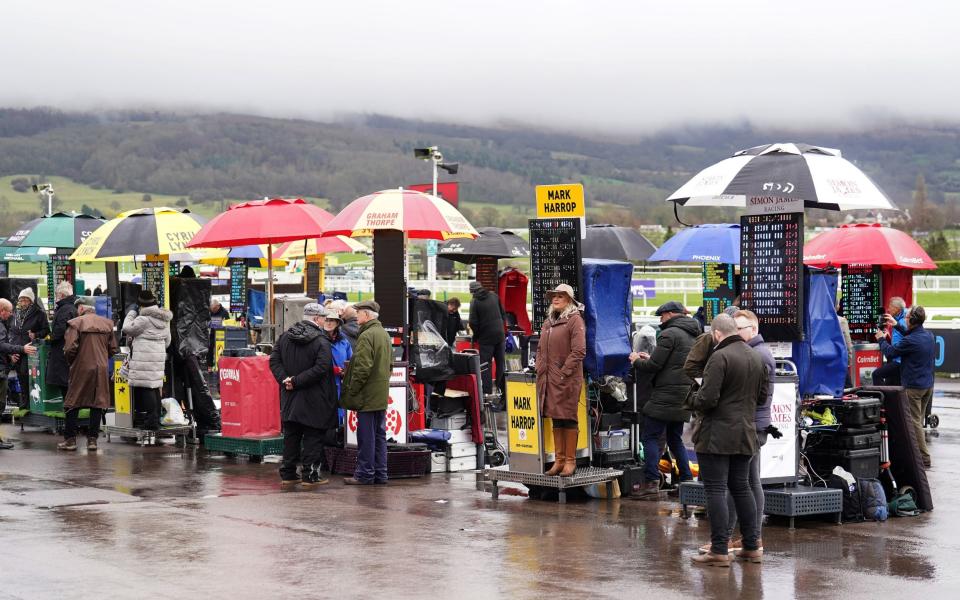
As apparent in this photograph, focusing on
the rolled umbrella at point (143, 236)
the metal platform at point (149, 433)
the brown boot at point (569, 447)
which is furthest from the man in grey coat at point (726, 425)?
the rolled umbrella at point (143, 236)

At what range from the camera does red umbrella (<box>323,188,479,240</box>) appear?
14938 millimetres

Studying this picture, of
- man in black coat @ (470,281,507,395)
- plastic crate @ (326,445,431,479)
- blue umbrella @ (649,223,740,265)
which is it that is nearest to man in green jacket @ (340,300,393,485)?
plastic crate @ (326,445,431,479)

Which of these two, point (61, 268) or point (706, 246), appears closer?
point (706, 246)

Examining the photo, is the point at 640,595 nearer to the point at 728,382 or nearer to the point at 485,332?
the point at 728,382

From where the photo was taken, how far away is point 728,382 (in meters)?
9.65

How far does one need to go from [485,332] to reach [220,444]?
6635 mm

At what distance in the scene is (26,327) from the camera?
59.7 feet

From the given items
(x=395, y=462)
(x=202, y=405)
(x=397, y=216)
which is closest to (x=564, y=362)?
(x=395, y=462)

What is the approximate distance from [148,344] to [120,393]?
49.9 inches

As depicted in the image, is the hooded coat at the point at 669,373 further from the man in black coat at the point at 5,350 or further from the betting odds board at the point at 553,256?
the man in black coat at the point at 5,350

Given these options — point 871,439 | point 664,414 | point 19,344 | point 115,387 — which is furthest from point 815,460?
point 19,344

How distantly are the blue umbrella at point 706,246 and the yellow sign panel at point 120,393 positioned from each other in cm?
848

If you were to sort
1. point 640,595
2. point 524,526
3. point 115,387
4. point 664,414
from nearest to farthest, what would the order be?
1. point 640,595
2. point 524,526
3. point 664,414
4. point 115,387

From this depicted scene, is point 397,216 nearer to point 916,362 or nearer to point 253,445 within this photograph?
point 253,445
